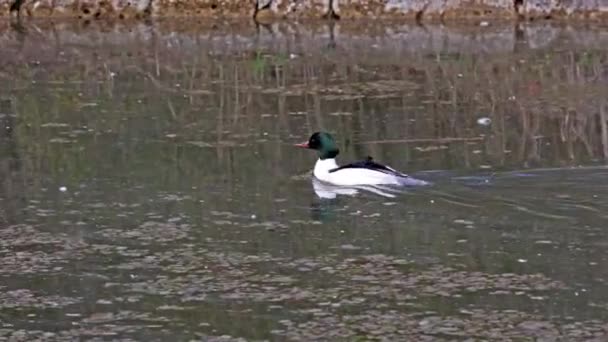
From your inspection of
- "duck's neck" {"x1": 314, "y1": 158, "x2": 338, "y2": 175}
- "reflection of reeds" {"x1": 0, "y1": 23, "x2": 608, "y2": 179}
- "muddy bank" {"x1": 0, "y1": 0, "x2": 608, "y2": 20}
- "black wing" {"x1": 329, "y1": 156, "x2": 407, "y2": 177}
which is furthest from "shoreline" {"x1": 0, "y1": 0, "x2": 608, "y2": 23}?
"black wing" {"x1": 329, "y1": 156, "x2": 407, "y2": 177}

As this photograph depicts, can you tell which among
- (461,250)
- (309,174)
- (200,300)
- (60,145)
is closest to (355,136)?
(309,174)

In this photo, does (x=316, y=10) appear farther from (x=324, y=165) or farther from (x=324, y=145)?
(x=324, y=165)

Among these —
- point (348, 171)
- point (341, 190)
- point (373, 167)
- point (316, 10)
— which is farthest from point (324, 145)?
point (316, 10)

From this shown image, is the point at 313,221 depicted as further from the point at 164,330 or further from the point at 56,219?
the point at 164,330

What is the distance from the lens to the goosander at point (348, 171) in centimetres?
972

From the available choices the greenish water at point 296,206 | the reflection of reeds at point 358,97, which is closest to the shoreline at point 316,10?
the reflection of reeds at point 358,97

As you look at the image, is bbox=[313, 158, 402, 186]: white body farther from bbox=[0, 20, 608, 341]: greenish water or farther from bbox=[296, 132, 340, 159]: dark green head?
bbox=[0, 20, 608, 341]: greenish water

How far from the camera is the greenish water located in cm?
686

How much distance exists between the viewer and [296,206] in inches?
365

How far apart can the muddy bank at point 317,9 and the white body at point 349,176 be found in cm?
1105

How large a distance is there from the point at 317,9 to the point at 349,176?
11.8m

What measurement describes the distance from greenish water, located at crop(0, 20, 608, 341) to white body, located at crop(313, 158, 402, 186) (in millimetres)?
181

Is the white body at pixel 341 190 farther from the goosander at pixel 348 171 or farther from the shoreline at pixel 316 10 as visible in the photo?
the shoreline at pixel 316 10

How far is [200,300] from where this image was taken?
711cm
